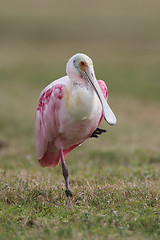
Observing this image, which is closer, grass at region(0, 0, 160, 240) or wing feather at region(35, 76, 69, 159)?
grass at region(0, 0, 160, 240)

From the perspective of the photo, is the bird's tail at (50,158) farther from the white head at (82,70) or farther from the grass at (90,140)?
the white head at (82,70)

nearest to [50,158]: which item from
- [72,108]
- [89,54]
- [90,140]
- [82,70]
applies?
[72,108]

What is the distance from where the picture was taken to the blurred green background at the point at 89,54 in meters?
10.9

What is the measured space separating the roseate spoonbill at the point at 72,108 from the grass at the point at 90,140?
57 centimetres

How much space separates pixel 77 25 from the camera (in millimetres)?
27844

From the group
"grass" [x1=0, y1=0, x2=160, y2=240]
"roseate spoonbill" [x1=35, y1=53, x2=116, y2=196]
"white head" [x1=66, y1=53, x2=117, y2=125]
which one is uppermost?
"white head" [x1=66, y1=53, x2=117, y2=125]

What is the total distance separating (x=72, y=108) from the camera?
4.73m

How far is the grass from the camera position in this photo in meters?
3.93

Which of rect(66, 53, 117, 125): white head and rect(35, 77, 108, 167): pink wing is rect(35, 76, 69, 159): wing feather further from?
rect(66, 53, 117, 125): white head

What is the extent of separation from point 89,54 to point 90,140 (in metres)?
11.8

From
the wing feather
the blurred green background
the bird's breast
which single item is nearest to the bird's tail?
the wing feather

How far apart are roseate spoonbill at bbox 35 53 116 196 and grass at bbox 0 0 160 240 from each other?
568 mm

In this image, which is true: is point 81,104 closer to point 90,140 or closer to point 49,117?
point 49,117

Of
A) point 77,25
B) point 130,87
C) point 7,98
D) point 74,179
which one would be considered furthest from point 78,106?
point 77,25
